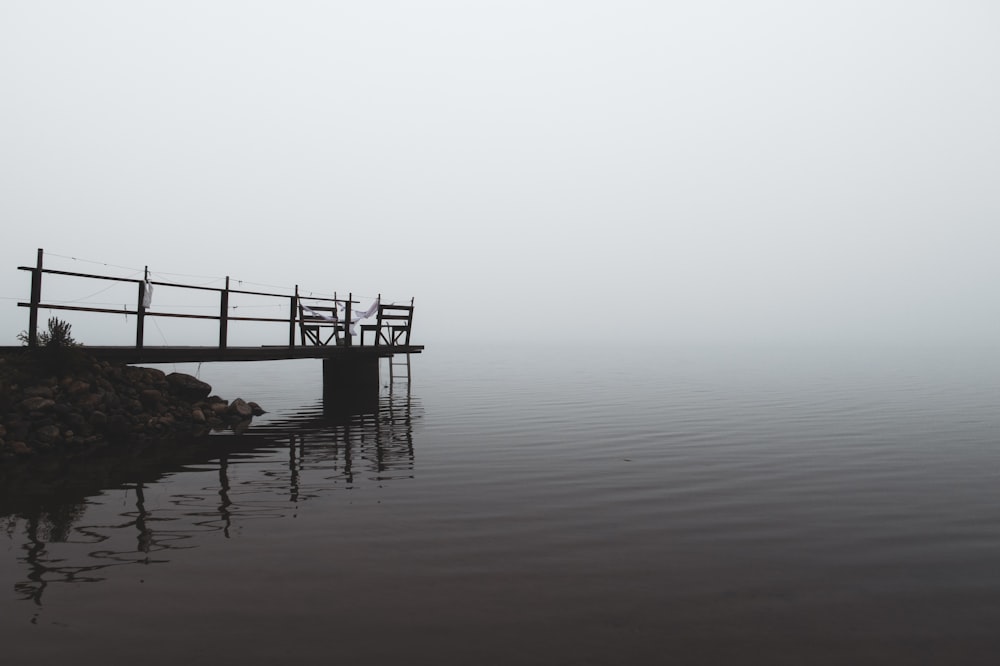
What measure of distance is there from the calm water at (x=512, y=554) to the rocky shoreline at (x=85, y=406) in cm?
200

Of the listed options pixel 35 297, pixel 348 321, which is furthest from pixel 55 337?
pixel 348 321

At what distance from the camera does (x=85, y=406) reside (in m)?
14.3

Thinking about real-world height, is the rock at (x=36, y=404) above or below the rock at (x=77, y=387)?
below

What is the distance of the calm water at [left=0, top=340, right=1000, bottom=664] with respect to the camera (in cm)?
481

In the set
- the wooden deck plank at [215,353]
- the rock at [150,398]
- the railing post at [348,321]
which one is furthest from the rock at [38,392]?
the railing post at [348,321]

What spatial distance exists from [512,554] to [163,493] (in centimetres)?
621

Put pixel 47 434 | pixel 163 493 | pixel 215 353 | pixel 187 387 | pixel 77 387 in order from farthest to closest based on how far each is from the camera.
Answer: pixel 215 353, pixel 187 387, pixel 77 387, pixel 47 434, pixel 163 493

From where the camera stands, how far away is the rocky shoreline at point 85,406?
13000 millimetres

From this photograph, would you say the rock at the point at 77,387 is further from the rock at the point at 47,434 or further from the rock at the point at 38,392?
the rock at the point at 47,434

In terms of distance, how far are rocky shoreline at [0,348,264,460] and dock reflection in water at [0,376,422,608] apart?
1.24m

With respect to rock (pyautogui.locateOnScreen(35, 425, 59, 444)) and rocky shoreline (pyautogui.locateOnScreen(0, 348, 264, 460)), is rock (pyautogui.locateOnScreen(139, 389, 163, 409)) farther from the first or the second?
rock (pyautogui.locateOnScreen(35, 425, 59, 444))

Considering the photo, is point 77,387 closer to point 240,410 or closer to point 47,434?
point 47,434

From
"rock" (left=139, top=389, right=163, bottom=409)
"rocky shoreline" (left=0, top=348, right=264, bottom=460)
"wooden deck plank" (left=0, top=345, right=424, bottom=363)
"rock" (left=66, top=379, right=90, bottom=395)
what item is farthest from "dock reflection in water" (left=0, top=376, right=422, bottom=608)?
"wooden deck plank" (left=0, top=345, right=424, bottom=363)

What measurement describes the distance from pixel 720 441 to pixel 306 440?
10274 mm
